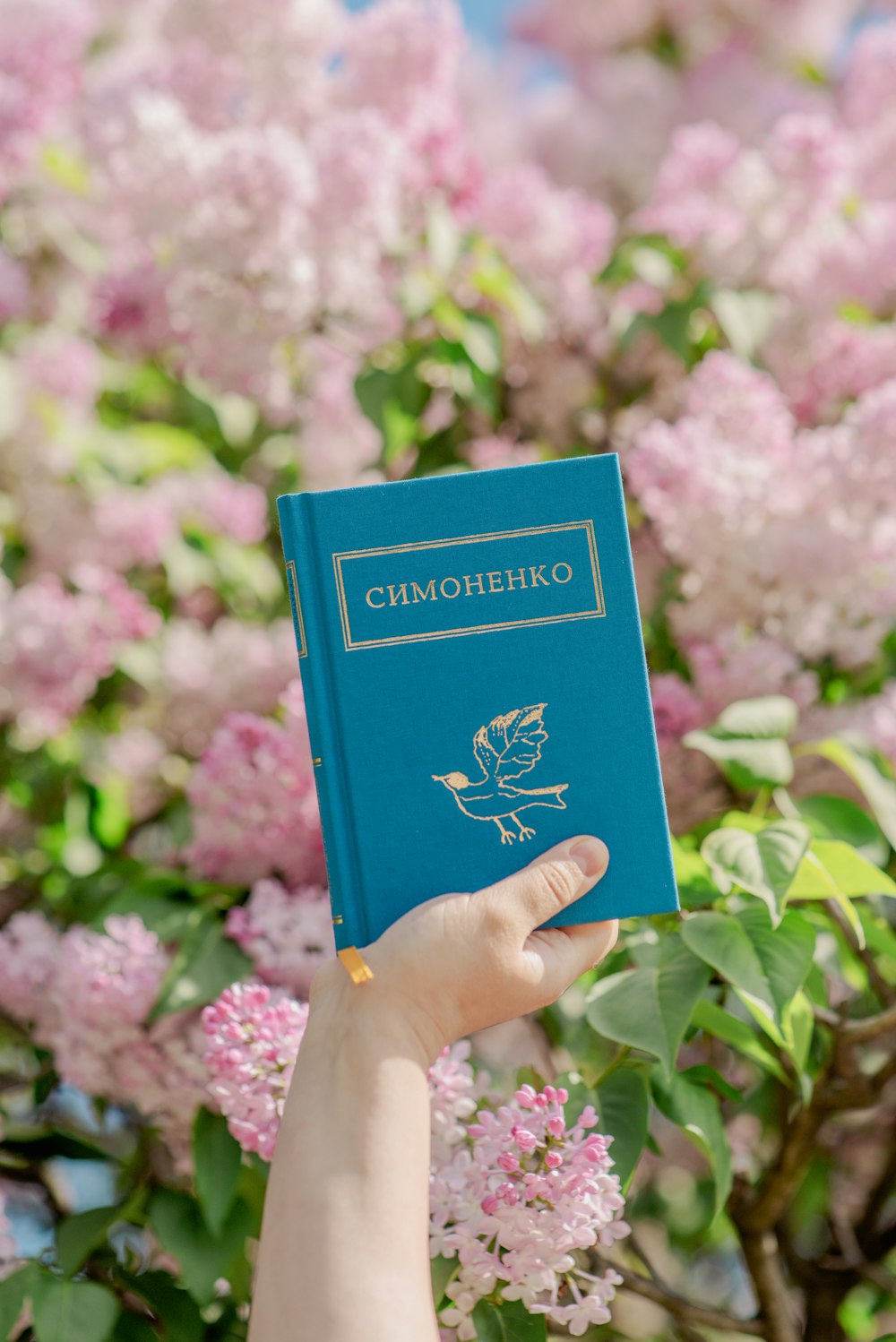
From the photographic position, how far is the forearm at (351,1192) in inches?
20.5

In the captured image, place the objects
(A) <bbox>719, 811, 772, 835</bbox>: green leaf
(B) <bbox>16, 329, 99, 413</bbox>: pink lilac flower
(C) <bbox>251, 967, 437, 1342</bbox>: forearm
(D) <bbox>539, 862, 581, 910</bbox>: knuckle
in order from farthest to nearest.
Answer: (B) <bbox>16, 329, 99, 413</bbox>: pink lilac flower
(A) <bbox>719, 811, 772, 835</bbox>: green leaf
(D) <bbox>539, 862, 581, 910</bbox>: knuckle
(C) <bbox>251, 967, 437, 1342</bbox>: forearm

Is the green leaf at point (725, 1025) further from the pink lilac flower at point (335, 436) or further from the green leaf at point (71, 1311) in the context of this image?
the pink lilac flower at point (335, 436)

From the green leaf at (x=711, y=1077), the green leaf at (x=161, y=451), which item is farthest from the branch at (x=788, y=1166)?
the green leaf at (x=161, y=451)

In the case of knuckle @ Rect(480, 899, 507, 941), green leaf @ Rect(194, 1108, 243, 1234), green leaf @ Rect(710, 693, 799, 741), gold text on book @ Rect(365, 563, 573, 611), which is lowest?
green leaf @ Rect(194, 1108, 243, 1234)

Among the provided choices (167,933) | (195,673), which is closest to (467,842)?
(167,933)

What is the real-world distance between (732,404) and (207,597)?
741 millimetres

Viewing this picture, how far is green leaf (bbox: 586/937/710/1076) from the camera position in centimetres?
72

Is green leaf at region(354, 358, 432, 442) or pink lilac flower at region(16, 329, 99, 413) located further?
pink lilac flower at region(16, 329, 99, 413)

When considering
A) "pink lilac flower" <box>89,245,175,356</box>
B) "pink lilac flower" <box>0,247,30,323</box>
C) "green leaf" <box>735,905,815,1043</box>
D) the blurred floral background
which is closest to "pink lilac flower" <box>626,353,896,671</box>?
the blurred floral background

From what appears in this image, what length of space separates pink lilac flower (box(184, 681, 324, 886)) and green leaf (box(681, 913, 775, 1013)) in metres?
0.33

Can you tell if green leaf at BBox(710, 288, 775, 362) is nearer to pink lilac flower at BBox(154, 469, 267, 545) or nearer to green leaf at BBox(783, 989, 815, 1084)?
pink lilac flower at BBox(154, 469, 267, 545)

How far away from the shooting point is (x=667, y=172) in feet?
4.97

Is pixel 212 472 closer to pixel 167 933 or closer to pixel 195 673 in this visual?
pixel 195 673

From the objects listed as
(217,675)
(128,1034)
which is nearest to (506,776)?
(128,1034)
